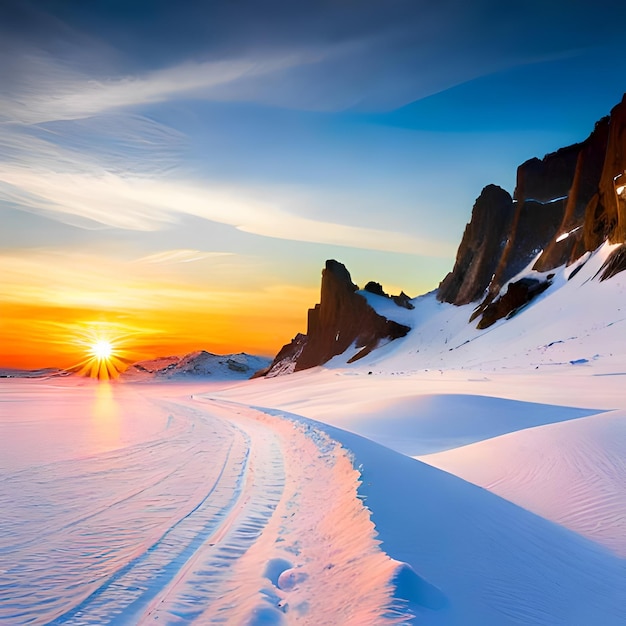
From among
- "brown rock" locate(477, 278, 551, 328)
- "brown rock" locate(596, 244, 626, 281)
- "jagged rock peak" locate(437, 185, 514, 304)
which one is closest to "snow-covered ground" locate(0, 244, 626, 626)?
"brown rock" locate(596, 244, 626, 281)

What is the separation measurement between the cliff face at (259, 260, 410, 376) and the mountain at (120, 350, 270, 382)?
30356mm

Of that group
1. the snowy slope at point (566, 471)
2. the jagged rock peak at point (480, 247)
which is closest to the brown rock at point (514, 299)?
the jagged rock peak at point (480, 247)

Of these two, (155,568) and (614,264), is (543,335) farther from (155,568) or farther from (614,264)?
(155,568)

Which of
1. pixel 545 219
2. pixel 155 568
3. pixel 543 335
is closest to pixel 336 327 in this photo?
pixel 545 219

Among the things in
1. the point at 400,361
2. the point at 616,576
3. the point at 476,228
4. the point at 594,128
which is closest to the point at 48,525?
the point at 616,576

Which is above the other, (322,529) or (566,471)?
(566,471)

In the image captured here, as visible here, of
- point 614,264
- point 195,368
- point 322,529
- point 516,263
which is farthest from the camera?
point 195,368

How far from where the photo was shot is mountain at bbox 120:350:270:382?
111 metres

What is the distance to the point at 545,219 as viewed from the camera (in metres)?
62.8

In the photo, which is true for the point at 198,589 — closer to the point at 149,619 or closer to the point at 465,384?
the point at 149,619

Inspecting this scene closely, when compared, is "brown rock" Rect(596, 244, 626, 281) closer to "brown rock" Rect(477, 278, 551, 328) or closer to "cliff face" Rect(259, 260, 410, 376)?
"brown rock" Rect(477, 278, 551, 328)

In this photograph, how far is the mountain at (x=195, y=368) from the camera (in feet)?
365

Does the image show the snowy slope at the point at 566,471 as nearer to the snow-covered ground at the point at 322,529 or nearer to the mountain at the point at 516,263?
the snow-covered ground at the point at 322,529

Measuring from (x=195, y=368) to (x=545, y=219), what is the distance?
279 ft
